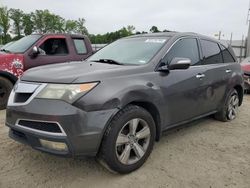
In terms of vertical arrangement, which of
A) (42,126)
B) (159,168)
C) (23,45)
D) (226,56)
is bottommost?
(159,168)

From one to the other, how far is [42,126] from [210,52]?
3.24 metres

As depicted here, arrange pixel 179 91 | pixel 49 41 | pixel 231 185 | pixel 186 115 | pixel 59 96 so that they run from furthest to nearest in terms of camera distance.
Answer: pixel 49 41 < pixel 186 115 < pixel 179 91 < pixel 231 185 < pixel 59 96

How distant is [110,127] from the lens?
116 inches

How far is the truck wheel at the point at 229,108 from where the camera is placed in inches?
205

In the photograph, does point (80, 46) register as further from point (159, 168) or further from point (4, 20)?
point (4, 20)

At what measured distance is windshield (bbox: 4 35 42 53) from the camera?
6730mm

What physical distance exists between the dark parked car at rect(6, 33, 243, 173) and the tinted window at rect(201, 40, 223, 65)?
0.81 feet

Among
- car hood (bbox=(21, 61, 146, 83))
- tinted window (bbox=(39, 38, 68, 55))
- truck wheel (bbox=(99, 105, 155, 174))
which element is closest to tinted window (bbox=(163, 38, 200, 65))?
car hood (bbox=(21, 61, 146, 83))

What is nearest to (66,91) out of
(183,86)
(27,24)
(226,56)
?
(183,86)

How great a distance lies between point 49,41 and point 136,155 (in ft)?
15.8

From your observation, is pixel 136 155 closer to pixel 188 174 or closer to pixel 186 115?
pixel 188 174

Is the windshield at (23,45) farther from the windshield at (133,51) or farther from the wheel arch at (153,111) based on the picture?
the wheel arch at (153,111)

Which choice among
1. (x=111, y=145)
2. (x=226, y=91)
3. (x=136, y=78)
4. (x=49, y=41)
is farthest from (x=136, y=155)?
(x=49, y=41)

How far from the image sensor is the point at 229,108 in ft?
17.6
